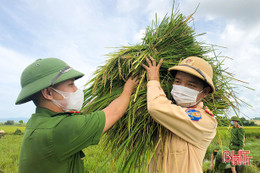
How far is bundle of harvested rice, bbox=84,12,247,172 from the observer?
152 cm

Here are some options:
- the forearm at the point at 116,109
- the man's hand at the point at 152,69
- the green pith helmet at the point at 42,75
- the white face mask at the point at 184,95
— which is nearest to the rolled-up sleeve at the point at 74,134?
the forearm at the point at 116,109

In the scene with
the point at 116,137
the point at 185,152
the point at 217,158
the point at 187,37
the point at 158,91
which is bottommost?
the point at 217,158

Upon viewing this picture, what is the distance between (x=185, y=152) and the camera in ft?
4.32

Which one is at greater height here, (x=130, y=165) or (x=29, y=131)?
(x=29, y=131)

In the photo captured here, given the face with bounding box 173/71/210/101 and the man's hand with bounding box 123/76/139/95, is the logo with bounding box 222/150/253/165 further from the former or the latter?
the man's hand with bounding box 123/76/139/95

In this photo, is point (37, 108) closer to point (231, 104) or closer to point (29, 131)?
point (29, 131)

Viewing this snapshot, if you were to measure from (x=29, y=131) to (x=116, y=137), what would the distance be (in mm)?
848

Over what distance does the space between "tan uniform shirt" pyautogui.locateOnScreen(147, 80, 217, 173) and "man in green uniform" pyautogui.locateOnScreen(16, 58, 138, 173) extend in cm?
34

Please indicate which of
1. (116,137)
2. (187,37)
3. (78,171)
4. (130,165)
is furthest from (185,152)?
(187,37)

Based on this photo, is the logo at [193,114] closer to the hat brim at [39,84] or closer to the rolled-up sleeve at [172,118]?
the rolled-up sleeve at [172,118]

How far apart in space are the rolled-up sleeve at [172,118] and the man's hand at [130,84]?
10.5 inches

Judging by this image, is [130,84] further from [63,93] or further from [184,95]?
[63,93]

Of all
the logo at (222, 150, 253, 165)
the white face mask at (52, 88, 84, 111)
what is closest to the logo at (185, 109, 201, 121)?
the white face mask at (52, 88, 84, 111)

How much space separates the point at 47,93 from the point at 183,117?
1.12m
